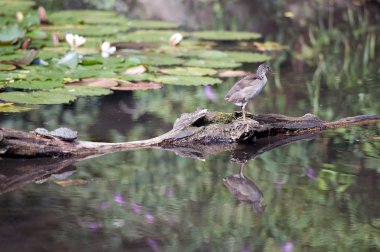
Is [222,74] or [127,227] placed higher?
[222,74]

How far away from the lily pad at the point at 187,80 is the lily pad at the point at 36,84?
3.43 ft

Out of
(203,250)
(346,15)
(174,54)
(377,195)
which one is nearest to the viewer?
(203,250)

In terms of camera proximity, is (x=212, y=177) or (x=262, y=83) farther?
(x=262, y=83)

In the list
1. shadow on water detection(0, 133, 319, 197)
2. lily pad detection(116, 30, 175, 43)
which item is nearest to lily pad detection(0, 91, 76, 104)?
shadow on water detection(0, 133, 319, 197)

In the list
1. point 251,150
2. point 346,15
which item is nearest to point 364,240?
point 251,150

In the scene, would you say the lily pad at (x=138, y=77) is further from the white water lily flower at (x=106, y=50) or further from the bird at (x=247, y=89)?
the bird at (x=247, y=89)

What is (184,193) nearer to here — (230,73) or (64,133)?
(64,133)

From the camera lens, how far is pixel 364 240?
3.99 metres

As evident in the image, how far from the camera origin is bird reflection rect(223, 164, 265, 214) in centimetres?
455

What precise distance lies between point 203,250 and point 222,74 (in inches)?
182

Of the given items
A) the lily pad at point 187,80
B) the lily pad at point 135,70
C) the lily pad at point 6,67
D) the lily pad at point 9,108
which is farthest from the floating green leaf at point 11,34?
the lily pad at point 9,108

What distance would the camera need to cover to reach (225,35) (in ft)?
35.4

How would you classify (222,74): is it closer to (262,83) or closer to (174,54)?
(174,54)

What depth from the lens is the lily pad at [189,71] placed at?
8.13 meters
